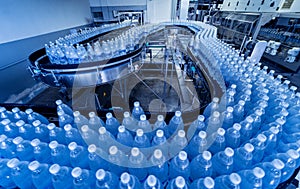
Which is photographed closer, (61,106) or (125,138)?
(125,138)

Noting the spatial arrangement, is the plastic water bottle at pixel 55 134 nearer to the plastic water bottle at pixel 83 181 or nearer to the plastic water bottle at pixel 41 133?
the plastic water bottle at pixel 41 133

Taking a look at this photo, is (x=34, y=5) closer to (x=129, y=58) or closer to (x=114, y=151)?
(x=129, y=58)

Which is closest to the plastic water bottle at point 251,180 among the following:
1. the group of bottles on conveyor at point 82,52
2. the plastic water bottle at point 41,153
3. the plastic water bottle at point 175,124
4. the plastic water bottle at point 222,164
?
the plastic water bottle at point 222,164

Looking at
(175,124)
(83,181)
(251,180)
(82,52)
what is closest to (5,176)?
(83,181)

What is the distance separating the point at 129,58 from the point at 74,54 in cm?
51

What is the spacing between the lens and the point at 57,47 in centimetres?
A: 133

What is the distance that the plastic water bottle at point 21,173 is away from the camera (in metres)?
0.43

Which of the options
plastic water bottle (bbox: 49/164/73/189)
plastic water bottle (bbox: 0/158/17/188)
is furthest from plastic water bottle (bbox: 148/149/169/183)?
plastic water bottle (bbox: 0/158/17/188)

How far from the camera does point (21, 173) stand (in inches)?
17.6

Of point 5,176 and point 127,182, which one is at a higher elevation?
point 127,182

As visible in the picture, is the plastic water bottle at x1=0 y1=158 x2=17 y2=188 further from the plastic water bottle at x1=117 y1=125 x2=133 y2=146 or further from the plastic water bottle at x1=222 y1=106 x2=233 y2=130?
the plastic water bottle at x1=222 y1=106 x2=233 y2=130

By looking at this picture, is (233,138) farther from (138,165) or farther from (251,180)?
(138,165)

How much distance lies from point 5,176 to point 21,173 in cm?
11

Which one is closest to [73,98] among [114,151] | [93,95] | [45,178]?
[93,95]
